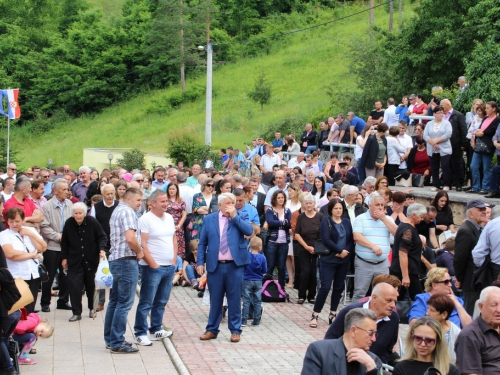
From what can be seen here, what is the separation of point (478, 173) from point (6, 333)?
390 inches

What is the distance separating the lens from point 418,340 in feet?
20.0

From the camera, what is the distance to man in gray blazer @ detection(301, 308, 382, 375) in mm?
5445

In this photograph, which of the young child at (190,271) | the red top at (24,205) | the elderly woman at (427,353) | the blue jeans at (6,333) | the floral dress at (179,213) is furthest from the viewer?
the young child at (190,271)

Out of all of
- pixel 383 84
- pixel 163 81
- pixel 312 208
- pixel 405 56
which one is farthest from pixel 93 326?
pixel 163 81

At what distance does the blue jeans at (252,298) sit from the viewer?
11672 mm

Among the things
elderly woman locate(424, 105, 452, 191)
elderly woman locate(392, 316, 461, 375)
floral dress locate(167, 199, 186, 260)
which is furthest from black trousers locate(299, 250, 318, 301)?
elderly woman locate(392, 316, 461, 375)

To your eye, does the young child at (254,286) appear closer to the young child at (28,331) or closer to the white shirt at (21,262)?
the white shirt at (21,262)

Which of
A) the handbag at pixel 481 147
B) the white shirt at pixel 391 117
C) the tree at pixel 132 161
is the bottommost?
the tree at pixel 132 161

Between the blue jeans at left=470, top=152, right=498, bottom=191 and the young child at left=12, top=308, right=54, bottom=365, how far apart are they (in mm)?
9115

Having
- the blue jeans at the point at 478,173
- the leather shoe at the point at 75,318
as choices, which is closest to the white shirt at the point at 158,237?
the leather shoe at the point at 75,318

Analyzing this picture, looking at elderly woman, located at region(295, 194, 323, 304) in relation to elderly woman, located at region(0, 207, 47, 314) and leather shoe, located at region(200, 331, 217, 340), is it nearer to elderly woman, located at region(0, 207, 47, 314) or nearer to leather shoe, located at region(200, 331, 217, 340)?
leather shoe, located at region(200, 331, 217, 340)

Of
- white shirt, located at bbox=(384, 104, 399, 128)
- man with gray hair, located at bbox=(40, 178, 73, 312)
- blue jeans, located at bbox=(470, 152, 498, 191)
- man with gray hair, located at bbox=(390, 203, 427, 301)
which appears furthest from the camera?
white shirt, located at bbox=(384, 104, 399, 128)

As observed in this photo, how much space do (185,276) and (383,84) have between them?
19218 mm

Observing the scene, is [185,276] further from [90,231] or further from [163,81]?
[163,81]
